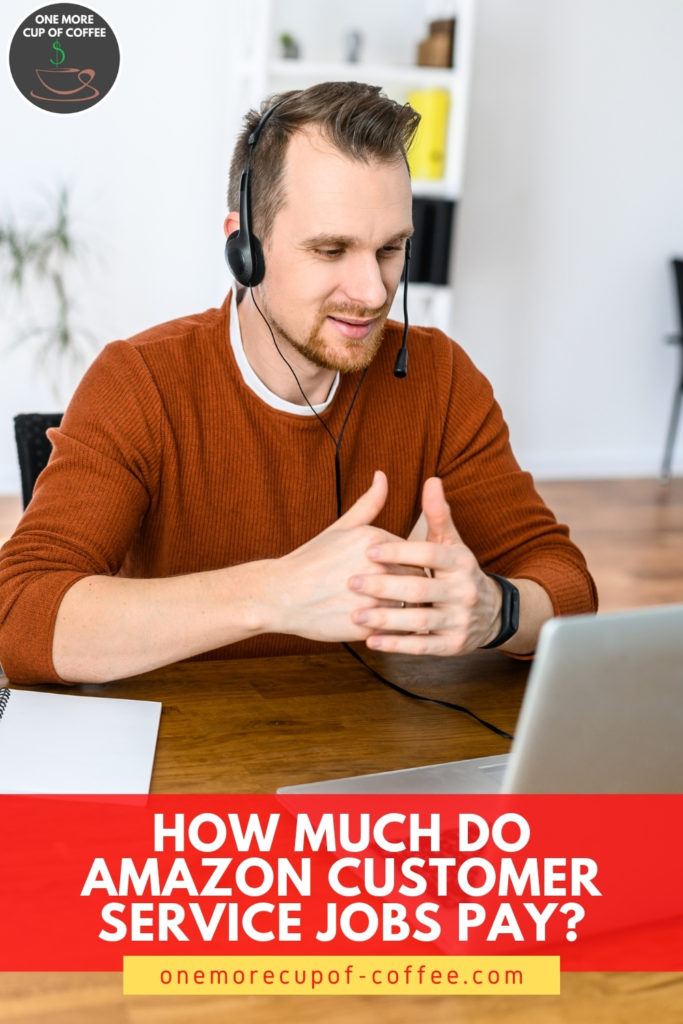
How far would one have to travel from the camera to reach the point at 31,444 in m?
1.72

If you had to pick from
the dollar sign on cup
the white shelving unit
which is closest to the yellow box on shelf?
the white shelving unit

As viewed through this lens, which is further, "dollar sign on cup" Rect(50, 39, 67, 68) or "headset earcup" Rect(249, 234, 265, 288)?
"dollar sign on cup" Rect(50, 39, 67, 68)

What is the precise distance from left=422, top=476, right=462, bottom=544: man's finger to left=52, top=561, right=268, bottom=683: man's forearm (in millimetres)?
185

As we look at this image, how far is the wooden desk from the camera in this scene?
30.9 inches

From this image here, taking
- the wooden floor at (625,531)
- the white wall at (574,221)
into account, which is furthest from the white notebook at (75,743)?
the white wall at (574,221)

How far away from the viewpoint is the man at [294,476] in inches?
48.8

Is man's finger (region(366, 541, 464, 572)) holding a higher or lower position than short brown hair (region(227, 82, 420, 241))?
lower

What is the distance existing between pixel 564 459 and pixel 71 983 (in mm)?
4856

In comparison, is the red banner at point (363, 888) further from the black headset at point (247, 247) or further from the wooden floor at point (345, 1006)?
the black headset at point (247, 247)

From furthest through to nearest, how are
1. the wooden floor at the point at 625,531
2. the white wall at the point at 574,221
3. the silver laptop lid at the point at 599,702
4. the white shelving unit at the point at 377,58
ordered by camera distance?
1. the white wall at the point at 574,221
2. the white shelving unit at the point at 377,58
3. the wooden floor at the point at 625,531
4. the silver laptop lid at the point at 599,702

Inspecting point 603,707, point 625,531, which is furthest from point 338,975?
point 625,531

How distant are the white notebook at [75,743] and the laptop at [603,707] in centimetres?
41

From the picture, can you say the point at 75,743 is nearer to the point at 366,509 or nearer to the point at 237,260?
the point at 366,509

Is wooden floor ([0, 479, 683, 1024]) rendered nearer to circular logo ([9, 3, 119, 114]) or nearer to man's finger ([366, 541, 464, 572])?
man's finger ([366, 541, 464, 572])
